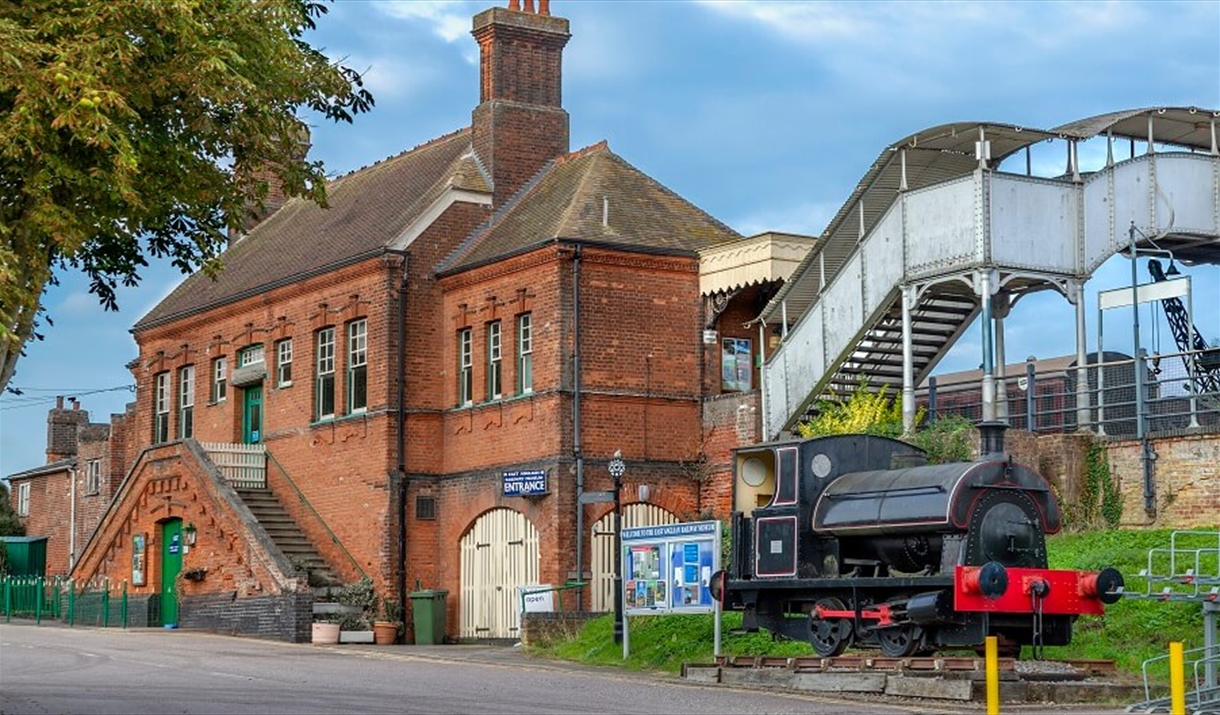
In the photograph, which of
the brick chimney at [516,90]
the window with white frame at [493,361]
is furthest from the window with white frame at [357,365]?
the brick chimney at [516,90]

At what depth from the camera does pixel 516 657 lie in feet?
95.1

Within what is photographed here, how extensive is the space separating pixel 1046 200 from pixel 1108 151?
152cm

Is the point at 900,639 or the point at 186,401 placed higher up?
the point at 186,401

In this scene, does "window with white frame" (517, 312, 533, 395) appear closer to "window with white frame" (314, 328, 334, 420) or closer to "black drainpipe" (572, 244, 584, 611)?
"black drainpipe" (572, 244, 584, 611)

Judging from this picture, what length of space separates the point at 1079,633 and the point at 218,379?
80.1ft

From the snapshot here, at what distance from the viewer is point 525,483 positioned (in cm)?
3341

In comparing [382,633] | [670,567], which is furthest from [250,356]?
[670,567]

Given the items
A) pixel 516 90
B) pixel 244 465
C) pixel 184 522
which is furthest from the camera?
pixel 244 465

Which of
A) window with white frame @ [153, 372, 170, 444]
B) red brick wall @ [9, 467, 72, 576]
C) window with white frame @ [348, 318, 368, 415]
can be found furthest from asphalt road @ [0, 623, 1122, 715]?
red brick wall @ [9, 467, 72, 576]

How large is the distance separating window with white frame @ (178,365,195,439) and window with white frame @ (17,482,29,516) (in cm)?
1645

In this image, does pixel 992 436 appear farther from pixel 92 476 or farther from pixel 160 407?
pixel 92 476

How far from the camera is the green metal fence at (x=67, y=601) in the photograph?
39188 mm

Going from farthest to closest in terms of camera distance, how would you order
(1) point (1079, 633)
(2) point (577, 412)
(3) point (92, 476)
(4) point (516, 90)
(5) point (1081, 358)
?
(3) point (92, 476), (4) point (516, 90), (2) point (577, 412), (5) point (1081, 358), (1) point (1079, 633)

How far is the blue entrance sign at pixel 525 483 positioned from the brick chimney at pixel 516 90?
20.9 feet
